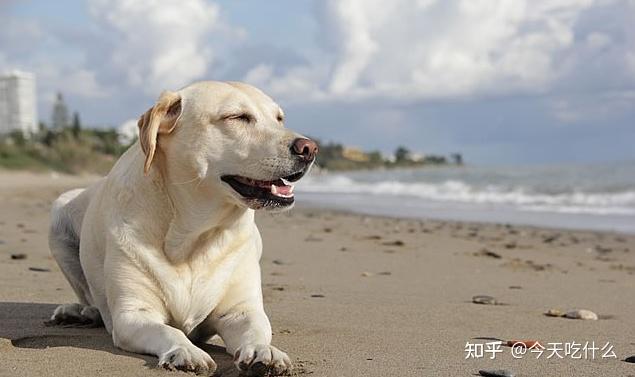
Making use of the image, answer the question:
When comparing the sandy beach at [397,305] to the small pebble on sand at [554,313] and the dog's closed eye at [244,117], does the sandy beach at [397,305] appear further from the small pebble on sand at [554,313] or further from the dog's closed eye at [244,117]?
the dog's closed eye at [244,117]

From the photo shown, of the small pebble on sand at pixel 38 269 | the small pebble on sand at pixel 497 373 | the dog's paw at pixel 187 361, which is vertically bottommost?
the small pebble on sand at pixel 38 269

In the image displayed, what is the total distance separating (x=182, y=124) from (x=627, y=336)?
2.72 metres

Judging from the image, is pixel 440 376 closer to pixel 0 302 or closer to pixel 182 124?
pixel 182 124

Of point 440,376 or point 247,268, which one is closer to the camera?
point 440,376

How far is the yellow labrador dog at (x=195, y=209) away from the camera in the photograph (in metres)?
3.76

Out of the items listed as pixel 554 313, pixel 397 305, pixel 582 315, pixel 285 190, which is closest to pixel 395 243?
pixel 397 305

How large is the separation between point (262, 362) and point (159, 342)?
1.88ft

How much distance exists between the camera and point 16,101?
91.2 m

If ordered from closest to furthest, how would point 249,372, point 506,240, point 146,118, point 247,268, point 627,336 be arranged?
point 249,372 → point 146,118 → point 247,268 → point 627,336 → point 506,240

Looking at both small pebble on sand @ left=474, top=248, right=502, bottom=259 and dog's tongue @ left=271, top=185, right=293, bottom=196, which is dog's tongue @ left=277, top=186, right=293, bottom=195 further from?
small pebble on sand @ left=474, top=248, right=502, bottom=259

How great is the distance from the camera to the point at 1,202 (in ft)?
57.7

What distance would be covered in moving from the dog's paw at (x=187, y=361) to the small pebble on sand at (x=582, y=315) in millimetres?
2664

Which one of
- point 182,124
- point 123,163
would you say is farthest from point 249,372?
point 123,163

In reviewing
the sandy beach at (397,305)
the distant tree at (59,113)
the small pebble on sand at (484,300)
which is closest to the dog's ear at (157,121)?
the sandy beach at (397,305)
